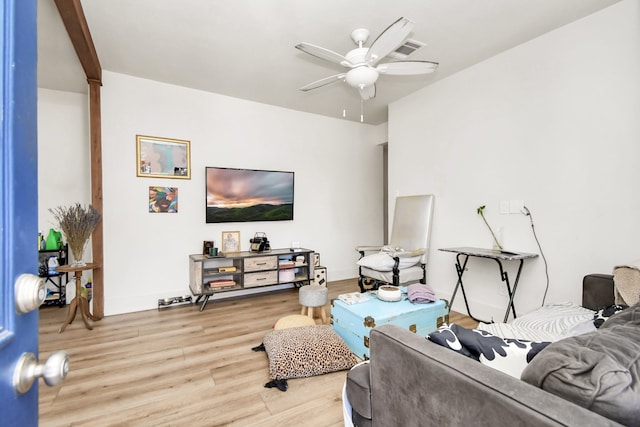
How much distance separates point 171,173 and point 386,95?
2.95 metres

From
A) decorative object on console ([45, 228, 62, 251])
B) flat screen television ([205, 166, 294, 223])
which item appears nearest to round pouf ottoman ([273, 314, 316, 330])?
flat screen television ([205, 166, 294, 223])

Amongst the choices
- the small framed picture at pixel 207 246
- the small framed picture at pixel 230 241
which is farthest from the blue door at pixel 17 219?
the small framed picture at pixel 230 241

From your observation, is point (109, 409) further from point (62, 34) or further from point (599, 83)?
point (599, 83)

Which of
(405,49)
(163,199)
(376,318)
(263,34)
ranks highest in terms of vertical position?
(263,34)

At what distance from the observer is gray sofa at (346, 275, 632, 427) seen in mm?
592

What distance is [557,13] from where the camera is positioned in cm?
228

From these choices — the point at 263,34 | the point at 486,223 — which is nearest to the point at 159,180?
the point at 263,34

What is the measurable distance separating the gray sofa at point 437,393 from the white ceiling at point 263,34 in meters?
2.34

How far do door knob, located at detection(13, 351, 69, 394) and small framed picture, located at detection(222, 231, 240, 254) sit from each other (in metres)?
3.40

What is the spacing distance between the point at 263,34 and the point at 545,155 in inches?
107

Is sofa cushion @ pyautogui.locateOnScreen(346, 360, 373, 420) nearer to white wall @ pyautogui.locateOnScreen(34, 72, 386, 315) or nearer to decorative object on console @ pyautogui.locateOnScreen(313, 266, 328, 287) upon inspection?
decorative object on console @ pyautogui.locateOnScreen(313, 266, 328, 287)

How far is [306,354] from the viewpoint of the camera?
80.4 inches

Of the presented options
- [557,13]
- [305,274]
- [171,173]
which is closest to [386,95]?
[557,13]

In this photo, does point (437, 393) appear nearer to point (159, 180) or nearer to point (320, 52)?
point (320, 52)
